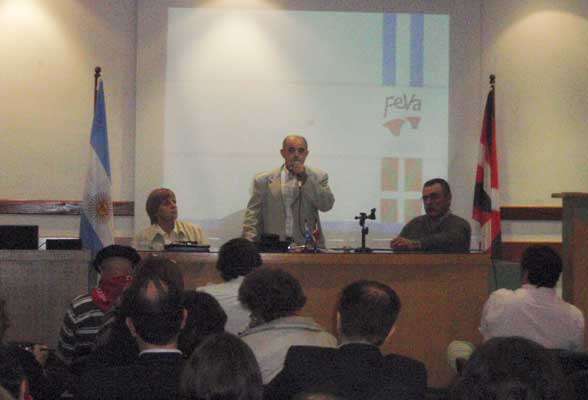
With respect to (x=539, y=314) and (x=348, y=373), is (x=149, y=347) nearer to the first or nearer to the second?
(x=348, y=373)

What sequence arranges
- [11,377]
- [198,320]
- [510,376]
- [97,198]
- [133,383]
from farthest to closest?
[97,198] → [198,320] → [11,377] → [133,383] → [510,376]

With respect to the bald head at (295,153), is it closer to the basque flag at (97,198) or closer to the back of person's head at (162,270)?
the basque flag at (97,198)

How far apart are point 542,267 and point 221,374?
281 centimetres

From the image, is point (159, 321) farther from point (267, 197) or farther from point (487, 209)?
point (487, 209)

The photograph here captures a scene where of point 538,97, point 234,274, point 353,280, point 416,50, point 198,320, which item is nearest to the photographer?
point 198,320

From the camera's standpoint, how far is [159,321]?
2.68 meters

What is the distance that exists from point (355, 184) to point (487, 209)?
1.03m

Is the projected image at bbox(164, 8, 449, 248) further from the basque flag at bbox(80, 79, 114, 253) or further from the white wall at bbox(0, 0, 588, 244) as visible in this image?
the basque flag at bbox(80, 79, 114, 253)

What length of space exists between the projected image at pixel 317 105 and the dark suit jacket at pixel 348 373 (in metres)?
4.67

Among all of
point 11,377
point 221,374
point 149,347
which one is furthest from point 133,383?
point 221,374

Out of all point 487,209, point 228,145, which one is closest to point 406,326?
point 487,209

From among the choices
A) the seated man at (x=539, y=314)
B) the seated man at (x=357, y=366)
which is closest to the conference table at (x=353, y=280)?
the seated man at (x=539, y=314)

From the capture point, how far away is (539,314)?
14.8ft

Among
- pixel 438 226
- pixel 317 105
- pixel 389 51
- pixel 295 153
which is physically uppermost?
pixel 389 51
